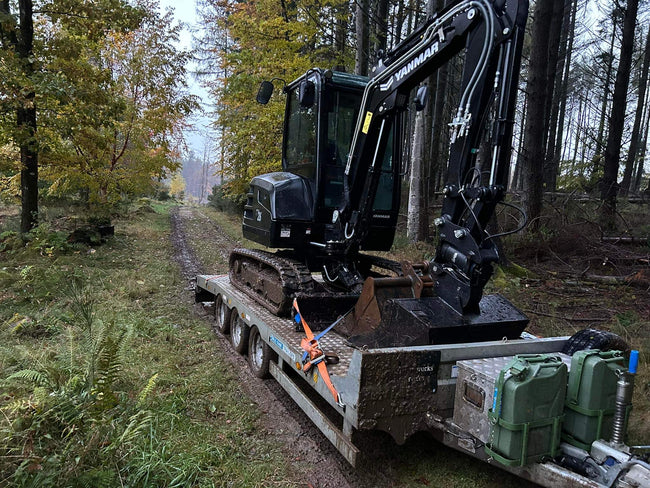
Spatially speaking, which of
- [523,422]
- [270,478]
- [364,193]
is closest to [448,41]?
[364,193]

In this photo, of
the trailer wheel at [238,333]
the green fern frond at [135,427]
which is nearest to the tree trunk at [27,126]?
the trailer wheel at [238,333]

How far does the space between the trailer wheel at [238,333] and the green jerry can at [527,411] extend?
11.7ft

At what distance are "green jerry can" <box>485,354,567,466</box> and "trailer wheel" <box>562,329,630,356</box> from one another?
37.7 inches

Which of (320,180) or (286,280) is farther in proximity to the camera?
(320,180)

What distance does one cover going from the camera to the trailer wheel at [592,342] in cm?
346

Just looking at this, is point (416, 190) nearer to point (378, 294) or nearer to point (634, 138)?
point (378, 294)

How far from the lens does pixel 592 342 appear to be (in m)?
3.49

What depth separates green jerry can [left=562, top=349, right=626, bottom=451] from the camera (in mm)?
2639

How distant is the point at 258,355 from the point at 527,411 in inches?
132

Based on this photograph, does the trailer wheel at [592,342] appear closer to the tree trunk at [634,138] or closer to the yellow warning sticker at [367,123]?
the yellow warning sticker at [367,123]

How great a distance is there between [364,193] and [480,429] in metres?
2.80

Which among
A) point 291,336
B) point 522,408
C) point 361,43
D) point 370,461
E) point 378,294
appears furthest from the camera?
point 361,43

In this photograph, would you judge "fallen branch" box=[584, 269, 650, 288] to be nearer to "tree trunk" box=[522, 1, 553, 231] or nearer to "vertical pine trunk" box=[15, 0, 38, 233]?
"tree trunk" box=[522, 1, 553, 231]

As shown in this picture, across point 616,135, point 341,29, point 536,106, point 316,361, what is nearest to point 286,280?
point 316,361
